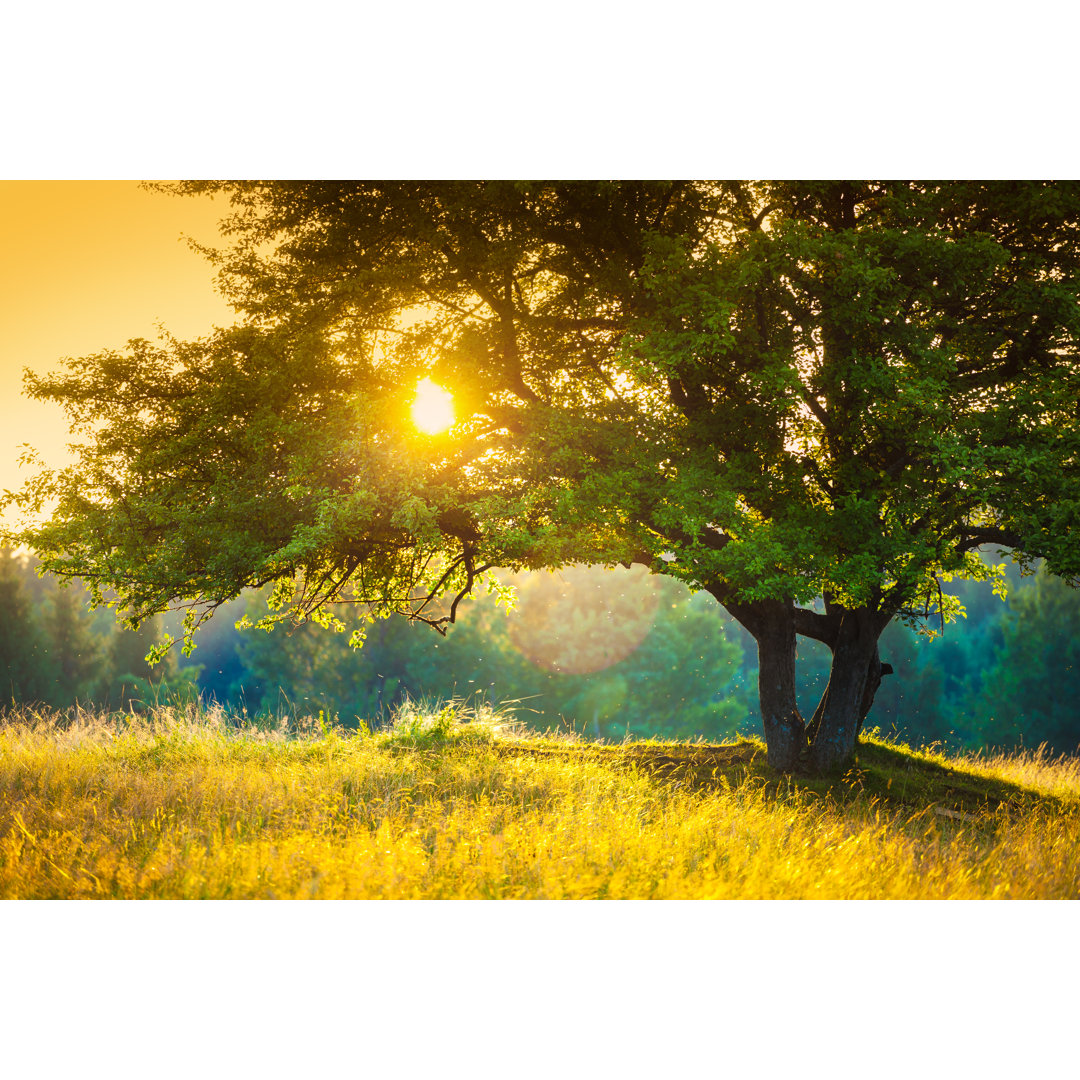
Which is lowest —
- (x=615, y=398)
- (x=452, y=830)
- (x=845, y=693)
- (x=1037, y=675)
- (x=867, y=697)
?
(x=1037, y=675)

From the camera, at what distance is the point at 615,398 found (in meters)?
7.84

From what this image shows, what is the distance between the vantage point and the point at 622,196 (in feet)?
24.1

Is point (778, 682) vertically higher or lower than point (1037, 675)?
higher

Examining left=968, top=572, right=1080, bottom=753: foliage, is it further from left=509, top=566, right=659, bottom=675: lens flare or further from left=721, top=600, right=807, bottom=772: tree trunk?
left=721, top=600, right=807, bottom=772: tree trunk

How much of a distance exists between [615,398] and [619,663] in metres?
30.1

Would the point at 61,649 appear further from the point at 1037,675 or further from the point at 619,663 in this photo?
the point at 1037,675

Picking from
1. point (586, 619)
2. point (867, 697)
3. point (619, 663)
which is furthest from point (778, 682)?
point (619, 663)

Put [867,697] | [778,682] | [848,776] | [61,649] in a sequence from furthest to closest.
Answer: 1. [61,649]
2. [867,697]
3. [778,682]
4. [848,776]

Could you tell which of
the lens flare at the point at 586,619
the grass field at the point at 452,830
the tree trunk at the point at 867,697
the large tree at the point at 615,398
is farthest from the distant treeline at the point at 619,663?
the large tree at the point at 615,398

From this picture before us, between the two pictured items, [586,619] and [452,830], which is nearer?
[452,830]

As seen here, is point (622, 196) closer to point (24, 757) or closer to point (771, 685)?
point (771, 685)

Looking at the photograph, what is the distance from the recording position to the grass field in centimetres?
470

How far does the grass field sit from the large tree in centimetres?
186

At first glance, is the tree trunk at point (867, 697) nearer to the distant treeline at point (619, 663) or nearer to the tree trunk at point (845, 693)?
the tree trunk at point (845, 693)
